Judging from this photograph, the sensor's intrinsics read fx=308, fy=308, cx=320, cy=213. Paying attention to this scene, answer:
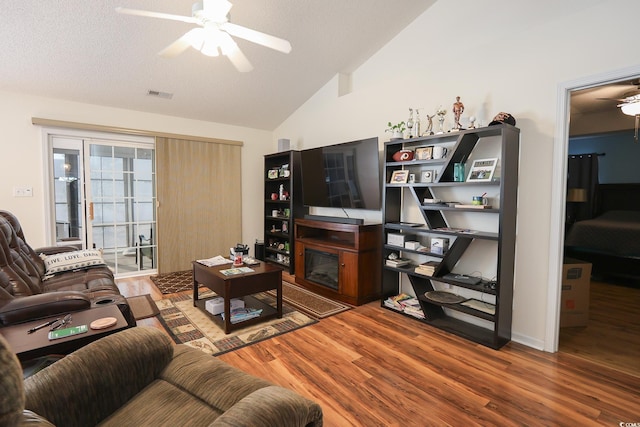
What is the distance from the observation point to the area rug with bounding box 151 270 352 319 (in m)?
3.15

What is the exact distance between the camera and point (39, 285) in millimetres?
2441

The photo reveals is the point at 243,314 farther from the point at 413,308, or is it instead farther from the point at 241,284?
the point at 413,308

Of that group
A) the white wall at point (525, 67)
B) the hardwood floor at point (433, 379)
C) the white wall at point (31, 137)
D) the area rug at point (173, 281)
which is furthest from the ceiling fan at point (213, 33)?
the area rug at point (173, 281)

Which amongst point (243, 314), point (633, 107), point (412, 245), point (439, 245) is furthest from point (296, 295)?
point (633, 107)

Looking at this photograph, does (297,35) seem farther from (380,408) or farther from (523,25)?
(380,408)

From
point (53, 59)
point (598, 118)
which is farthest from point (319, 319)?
point (598, 118)

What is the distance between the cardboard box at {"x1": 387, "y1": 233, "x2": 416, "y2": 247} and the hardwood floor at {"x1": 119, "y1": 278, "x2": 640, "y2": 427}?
83 centimetres

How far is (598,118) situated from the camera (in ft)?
13.6

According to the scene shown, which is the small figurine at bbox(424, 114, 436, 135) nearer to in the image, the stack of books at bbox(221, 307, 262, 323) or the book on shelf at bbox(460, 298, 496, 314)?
the book on shelf at bbox(460, 298, 496, 314)

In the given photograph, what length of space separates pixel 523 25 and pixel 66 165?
5.12 metres

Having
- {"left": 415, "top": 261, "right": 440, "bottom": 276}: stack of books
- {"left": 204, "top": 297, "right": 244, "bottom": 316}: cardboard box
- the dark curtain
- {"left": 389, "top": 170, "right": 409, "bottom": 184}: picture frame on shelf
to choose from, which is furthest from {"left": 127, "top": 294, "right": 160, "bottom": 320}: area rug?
the dark curtain

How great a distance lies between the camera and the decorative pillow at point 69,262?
2778mm

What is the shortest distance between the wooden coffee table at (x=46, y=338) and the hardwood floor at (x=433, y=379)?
910 millimetres

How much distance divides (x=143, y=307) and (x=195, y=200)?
1939mm
